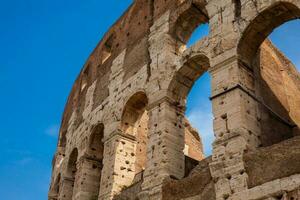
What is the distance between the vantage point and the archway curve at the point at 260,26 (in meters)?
8.55

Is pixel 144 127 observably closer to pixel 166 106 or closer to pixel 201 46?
pixel 166 106

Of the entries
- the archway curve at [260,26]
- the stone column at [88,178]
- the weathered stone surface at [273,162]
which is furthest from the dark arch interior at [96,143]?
the weathered stone surface at [273,162]

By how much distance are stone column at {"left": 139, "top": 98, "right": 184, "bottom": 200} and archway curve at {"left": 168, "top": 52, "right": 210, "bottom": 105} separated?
0.30m

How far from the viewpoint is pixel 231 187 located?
7.36m

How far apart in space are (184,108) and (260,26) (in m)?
2.81

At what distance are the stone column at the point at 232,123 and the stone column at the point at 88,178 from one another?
230 inches

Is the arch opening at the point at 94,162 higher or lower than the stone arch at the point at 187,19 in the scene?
lower

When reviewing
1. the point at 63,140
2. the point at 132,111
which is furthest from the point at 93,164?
the point at 63,140

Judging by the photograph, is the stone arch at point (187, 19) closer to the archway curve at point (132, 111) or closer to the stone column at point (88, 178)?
the archway curve at point (132, 111)

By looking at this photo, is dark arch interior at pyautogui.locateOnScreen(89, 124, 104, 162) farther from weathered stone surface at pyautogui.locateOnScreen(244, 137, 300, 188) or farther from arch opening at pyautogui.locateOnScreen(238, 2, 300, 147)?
weathered stone surface at pyautogui.locateOnScreen(244, 137, 300, 188)

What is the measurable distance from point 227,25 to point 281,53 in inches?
175

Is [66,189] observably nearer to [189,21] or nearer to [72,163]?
[72,163]

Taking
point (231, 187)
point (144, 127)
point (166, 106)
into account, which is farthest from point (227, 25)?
point (144, 127)

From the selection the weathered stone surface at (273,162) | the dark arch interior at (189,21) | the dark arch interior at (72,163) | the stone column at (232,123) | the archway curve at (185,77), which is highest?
the dark arch interior at (189,21)
